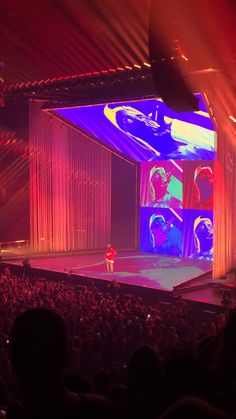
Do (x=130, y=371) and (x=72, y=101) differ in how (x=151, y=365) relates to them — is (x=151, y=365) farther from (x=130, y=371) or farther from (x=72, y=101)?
(x=72, y=101)

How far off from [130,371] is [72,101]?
16044 millimetres

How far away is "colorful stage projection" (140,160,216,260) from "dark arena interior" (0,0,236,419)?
62 mm

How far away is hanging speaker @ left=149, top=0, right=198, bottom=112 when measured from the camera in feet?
16.3

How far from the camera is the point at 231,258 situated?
14.7m

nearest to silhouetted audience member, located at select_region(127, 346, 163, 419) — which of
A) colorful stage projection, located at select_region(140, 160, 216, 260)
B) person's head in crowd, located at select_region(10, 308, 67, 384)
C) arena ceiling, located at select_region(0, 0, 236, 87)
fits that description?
person's head in crowd, located at select_region(10, 308, 67, 384)

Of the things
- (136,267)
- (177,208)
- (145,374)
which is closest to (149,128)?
(177,208)

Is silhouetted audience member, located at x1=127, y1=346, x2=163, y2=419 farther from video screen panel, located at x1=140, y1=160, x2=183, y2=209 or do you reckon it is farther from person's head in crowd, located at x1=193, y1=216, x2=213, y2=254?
video screen panel, located at x1=140, y1=160, x2=183, y2=209

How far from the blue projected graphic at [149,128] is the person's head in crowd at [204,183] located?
519 mm

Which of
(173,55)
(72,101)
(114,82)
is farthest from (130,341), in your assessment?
(72,101)

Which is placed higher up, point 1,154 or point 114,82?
point 114,82

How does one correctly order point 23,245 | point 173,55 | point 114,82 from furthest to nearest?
point 23,245 → point 114,82 → point 173,55

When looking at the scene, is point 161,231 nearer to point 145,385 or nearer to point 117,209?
point 117,209

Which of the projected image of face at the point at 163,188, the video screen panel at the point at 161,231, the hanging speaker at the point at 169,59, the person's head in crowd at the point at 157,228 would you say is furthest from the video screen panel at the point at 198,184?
the hanging speaker at the point at 169,59

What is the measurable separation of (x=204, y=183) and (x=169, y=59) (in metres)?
14.3
